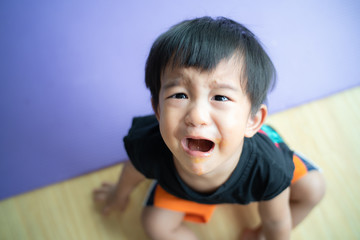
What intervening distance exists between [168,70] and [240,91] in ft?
0.41

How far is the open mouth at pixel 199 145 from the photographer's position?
511 mm

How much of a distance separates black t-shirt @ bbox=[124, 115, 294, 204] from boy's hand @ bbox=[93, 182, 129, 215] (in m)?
0.20

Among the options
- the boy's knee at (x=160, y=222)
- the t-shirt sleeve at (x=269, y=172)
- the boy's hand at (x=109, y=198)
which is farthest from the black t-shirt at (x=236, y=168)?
the boy's hand at (x=109, y=198)

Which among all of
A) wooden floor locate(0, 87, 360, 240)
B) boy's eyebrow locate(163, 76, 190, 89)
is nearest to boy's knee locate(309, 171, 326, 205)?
wooden floor locate(0, 87, 360, 240)

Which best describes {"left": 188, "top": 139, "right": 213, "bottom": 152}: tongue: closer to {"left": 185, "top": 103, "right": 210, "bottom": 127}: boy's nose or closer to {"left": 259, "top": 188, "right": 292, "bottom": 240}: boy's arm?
{"left": 185, "top": 103, "right": 210, "bottom": 127}: boy's nose

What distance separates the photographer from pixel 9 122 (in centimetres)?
94

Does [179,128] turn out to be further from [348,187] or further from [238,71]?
[348,187]

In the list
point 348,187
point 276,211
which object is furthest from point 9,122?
point 348,187

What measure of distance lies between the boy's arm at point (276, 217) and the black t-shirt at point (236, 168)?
66 mm

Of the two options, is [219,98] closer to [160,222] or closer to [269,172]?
[269,172]

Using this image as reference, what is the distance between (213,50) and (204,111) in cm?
11

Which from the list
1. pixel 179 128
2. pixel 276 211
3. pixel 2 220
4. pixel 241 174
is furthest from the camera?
pixel 2 220

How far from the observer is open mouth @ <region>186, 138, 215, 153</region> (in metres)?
0.51

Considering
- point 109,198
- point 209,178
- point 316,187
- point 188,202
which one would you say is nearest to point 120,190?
point 109,198
